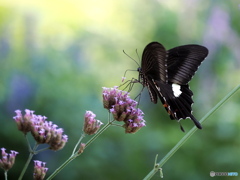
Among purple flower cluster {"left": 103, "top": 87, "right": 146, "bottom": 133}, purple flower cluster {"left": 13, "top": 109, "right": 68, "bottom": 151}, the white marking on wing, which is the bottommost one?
purple flower cluster {"left": 13, "top": 109, "right": 68, "bottom": 151}

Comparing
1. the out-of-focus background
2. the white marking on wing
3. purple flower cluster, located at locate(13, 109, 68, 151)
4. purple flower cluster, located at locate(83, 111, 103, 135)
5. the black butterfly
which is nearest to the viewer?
purple flower cluster, located at locate(13, 109, 68, 151)

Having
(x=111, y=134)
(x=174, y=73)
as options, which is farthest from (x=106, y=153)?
(x=174, y=73)

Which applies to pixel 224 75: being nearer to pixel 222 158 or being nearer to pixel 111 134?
pixel 222 158

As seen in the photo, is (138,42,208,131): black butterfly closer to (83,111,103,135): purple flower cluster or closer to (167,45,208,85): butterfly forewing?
(167,45,208,85): butterfly forewing

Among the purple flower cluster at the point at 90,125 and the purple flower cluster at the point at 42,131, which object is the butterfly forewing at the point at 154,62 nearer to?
the purple flower cluster at the point at 90,125

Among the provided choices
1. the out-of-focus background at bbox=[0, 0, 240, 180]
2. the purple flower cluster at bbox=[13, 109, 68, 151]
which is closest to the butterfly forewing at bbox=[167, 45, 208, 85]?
the purple flower cluster at bbox=[13, 109, 68, 151]

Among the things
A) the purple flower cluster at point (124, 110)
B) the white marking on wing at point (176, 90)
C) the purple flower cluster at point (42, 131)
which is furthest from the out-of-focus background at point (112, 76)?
the purple flower cluster at point (42, 131)

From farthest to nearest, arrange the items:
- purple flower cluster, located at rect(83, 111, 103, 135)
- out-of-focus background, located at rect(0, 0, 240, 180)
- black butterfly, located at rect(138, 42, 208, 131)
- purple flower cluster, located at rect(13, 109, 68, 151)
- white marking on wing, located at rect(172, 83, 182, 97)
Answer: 1. out-of-focus background, located at rect(0, 0, 240, 180)
2. white marking on wing, located at rect(172, 83, 182, 97)
3. black butterfly, located at rect(138, 42, 208, 131)
4. purple flower cluster, located at rect(83, 111, 103, 135)
5. purple flower cluster, located at rect(13, 109, 68, 151)
